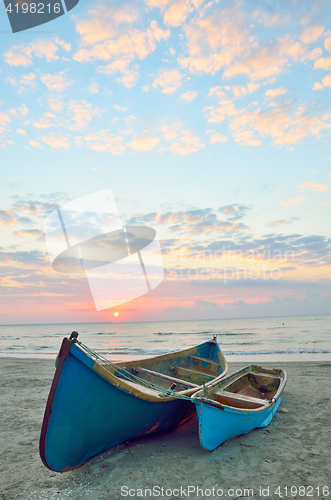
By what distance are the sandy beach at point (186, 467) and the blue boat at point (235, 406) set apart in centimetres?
28

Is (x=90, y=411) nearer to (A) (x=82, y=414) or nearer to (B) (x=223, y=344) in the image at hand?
(A) (x=82, y=414)

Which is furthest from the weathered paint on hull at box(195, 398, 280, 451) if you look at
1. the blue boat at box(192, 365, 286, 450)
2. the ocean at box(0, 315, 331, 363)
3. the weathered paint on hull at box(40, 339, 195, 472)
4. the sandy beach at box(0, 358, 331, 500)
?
the ocean at box(0, 315, 331, 363)

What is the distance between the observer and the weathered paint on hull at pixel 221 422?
181 inches

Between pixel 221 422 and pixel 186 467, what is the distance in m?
0.92

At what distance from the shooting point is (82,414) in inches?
160

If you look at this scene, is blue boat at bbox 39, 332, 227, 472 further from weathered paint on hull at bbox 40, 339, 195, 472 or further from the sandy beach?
the sandy beach

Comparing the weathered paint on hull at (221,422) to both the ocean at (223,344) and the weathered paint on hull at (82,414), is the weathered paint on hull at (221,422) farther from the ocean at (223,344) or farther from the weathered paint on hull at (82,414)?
the ocean at (223,344)

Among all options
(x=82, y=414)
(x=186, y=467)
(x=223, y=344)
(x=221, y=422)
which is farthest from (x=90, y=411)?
(x=223, y=344)

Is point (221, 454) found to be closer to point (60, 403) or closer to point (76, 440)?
point (76, 440)

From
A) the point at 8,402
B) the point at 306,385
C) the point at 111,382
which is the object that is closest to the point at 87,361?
the point at 111,382

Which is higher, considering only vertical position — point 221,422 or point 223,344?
point 221,422

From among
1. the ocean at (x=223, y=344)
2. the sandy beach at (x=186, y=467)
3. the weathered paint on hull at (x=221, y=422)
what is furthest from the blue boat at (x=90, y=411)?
the ocean at (x=223, y=344)

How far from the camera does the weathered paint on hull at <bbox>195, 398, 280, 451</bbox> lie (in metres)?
4.60

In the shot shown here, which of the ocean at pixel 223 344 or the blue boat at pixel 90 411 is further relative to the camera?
the ocean at pixel 223 344
